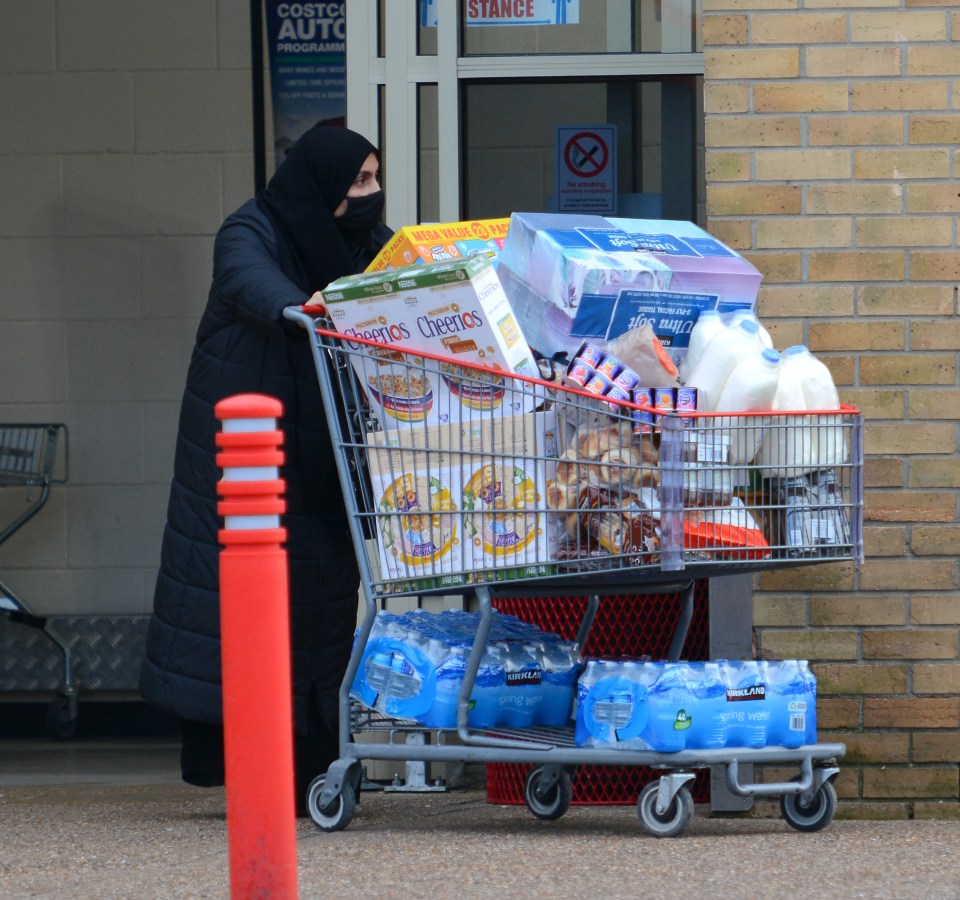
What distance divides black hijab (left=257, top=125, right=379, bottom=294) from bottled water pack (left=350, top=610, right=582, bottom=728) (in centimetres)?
94

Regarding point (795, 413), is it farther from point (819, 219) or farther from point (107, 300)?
point (107, 300)

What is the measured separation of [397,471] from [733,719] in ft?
3.15

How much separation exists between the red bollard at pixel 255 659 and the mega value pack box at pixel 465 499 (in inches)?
37.9

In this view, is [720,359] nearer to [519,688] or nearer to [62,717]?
[519,688]

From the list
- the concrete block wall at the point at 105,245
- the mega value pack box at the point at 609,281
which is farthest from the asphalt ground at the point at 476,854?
the concrete block wall at the point at 105,245

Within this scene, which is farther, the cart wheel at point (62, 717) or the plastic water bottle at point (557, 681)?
the cart wheel at point (62, 717)

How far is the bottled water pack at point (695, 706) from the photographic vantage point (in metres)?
4.02

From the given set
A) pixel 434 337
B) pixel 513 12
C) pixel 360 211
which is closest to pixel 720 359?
pixel 434 337

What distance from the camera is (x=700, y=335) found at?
395cm

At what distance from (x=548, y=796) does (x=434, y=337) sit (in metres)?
1.28

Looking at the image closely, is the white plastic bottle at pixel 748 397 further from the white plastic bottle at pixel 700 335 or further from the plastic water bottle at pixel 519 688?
the plastic water bottle at pixel 519 688

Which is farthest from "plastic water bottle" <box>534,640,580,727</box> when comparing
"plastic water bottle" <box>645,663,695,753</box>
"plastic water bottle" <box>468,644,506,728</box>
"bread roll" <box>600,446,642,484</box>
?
"bread roll" <box>600,446,642,484</box>

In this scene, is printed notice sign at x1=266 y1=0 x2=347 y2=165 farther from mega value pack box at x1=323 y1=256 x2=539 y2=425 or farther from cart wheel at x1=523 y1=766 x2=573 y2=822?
cart wheel at x1=523 y1=766 x2=573 y2=822

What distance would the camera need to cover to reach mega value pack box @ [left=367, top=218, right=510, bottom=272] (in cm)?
421
